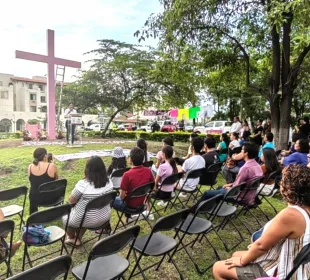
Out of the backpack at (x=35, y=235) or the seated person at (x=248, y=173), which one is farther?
the seated person at (x=248, y=173)

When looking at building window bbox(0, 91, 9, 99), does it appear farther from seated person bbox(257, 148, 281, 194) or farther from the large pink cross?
seated person bbox(257, 148, 281, 194)

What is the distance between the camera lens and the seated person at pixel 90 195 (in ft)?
9.37

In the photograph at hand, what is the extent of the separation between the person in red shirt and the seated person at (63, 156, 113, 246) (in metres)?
0.34

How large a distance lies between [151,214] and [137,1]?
6892 millimetres

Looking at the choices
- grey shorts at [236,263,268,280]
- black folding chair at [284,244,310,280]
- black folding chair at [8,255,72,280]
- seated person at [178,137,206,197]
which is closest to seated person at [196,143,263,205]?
seated person at [178,137,206,197]

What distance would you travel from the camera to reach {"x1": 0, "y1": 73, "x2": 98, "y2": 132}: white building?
3969 cm

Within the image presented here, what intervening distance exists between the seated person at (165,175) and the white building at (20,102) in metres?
37.5

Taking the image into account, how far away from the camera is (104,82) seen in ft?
51.1

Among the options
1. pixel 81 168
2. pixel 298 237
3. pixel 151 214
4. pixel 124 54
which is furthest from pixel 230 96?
pixel 298 237

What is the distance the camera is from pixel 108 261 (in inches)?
84.1

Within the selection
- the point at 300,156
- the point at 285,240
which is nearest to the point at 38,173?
the point at 285,240

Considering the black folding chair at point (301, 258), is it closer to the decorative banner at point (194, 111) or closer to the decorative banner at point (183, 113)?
the decorative banner at point (194, 111)

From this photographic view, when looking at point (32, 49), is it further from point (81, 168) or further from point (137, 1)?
point (81, 168)

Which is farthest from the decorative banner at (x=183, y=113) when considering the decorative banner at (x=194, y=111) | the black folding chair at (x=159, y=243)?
the black folding chair at (x=159, y=243)
